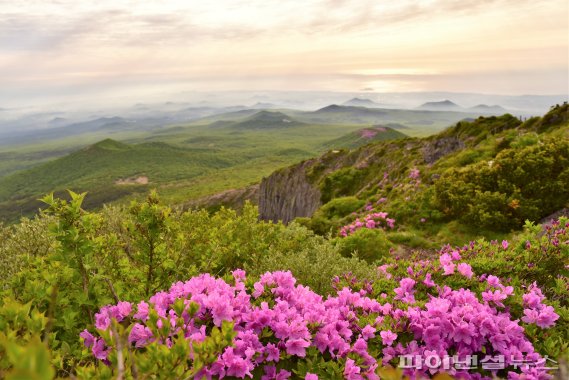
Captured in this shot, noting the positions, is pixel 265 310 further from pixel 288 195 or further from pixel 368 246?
pixel 288 195

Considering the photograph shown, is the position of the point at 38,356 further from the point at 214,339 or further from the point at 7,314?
the point at 7,314

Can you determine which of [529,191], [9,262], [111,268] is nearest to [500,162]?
[529,191]

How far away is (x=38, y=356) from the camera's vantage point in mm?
1510

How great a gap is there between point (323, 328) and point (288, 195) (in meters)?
54.8

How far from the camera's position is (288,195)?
196 feet

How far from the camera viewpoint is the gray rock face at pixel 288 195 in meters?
50.5

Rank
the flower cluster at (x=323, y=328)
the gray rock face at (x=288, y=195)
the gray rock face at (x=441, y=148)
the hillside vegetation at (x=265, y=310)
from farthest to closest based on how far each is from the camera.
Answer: the gray rock face at (x=288, y=195) < the gray rock face at (x=441, y=148) < the flower cluster at (x=323, y=328) < the hillside vegetation at (x=265, y=310)

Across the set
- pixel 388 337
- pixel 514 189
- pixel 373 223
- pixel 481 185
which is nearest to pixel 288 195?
pixel 373 223

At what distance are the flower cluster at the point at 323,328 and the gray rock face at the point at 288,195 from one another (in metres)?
39.3

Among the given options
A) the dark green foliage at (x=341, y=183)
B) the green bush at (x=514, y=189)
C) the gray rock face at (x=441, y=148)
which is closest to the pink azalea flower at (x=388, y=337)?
the green bush at (x=514, y=189)

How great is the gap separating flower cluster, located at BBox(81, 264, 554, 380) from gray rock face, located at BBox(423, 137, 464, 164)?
97.0 feet

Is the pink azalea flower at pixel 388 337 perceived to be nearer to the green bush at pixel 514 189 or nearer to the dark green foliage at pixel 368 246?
the dark green foliage at pixel 368 246

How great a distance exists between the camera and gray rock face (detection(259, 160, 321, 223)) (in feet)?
166

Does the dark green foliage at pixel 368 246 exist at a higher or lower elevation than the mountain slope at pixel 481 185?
lower
